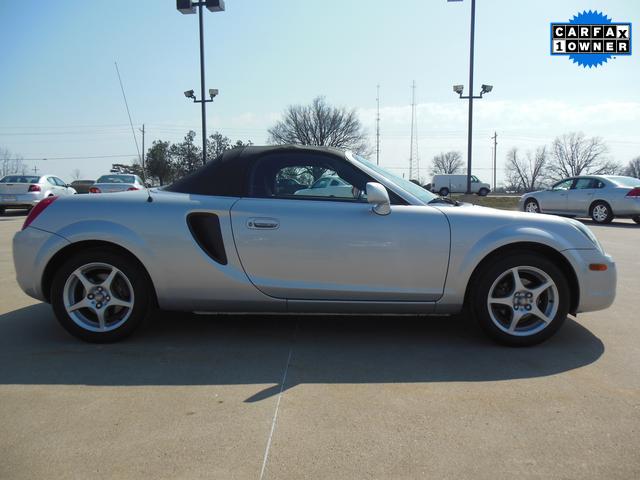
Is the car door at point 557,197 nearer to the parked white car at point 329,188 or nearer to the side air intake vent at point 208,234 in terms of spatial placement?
the parked white car at point 329,188

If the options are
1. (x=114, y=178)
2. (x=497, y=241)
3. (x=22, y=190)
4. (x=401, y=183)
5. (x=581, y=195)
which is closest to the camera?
(x=497, y=241)

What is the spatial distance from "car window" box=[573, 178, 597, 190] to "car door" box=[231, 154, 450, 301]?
12.7m

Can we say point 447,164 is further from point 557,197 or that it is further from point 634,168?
point 557,197

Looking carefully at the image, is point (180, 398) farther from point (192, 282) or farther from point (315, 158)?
point (315, 158)

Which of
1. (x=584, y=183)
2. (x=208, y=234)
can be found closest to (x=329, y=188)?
(x=208, y=234)

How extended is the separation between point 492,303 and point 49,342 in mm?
3252

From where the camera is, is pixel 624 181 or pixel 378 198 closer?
pixel 378 198

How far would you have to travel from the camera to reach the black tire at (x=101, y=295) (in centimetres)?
339

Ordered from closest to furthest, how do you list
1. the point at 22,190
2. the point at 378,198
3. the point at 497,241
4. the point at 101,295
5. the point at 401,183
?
1. the point at 378,198
2. the point at 497,241
3. the point at 101,295
4. the point at 401,183
5. the point at 22,190

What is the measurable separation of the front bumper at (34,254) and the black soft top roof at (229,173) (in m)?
0.91

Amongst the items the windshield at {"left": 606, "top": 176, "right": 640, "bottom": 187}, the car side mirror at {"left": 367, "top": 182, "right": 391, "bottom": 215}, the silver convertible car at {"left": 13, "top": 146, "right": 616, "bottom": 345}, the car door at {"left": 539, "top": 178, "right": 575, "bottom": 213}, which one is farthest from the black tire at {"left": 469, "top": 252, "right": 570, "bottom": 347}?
the car door at {"left": 539, "top": 178, "right": 575, "bottom": 213}

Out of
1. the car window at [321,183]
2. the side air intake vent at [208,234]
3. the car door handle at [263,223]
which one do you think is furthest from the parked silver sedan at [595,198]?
the side air intake vent at [208,234]

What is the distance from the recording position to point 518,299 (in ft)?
11.2

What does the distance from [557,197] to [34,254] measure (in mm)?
14575
